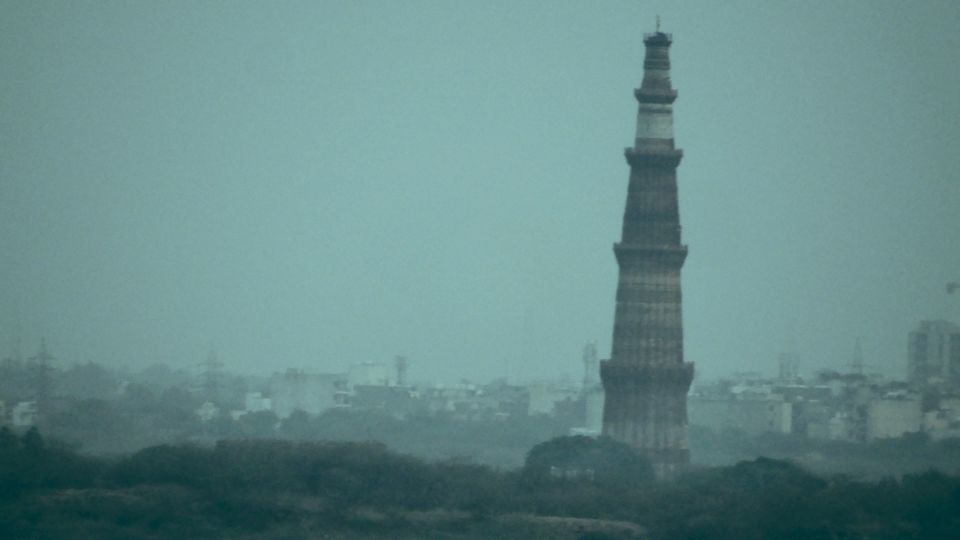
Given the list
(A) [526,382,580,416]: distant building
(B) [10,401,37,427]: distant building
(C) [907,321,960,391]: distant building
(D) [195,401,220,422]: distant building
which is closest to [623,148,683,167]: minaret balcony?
(B) [10,401,37,427]: distant building

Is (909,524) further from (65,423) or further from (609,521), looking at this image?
(65,423)

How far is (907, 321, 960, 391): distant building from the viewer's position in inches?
6255

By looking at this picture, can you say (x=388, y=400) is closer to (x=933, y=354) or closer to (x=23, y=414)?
(x=933, y=354)

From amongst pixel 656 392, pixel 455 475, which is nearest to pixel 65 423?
pixel 656 392

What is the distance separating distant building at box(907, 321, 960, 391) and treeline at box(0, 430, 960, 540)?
72.8 meters

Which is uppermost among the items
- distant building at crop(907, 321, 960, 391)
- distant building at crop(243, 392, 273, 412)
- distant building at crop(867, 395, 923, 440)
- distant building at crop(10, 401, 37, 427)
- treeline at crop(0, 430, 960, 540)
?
distant building at crop(907, 321, 960, 391)

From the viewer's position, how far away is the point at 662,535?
76.1 meters

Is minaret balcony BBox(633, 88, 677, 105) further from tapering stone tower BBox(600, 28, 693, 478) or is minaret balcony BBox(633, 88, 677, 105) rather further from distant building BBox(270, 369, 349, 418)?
distant building BBox(270, 369, 349, 418)

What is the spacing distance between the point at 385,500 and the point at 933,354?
93946mm

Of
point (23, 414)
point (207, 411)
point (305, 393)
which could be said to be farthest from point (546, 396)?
point (23, 414)

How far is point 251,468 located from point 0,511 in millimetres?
8079

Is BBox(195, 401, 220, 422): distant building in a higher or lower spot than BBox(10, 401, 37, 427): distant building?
higher

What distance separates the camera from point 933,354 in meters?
170

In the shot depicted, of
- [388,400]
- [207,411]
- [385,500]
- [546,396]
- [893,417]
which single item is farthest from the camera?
[388,400]
